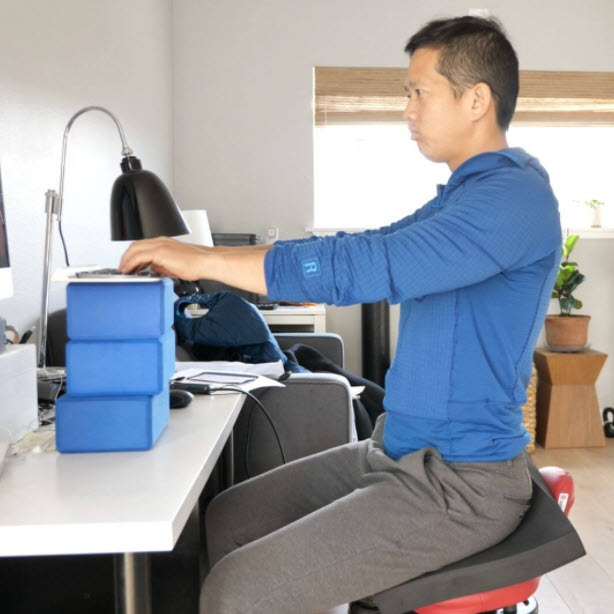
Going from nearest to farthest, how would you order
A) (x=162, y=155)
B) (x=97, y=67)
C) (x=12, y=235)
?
(x=12, y=235) → (x=97, y=67) → (x=162, y=155)

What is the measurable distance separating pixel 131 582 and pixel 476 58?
0.99m

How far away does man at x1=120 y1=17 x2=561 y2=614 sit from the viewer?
1.23 m

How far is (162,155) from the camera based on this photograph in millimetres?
4250

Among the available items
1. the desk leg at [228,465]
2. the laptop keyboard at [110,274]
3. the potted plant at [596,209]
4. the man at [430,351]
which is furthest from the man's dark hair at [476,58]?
the potted plant at [596,209]

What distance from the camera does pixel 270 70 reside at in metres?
4.62

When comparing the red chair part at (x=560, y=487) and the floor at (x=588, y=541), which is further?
the floor at (x=588, y=541)

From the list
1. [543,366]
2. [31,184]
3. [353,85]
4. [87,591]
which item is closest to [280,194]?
[353,85]

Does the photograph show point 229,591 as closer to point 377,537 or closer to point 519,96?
point 377,537

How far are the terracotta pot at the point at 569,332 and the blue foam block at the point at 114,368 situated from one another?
3459 mm

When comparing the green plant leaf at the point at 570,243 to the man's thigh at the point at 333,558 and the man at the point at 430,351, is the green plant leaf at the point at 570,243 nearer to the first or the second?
the man at the point at 430,351

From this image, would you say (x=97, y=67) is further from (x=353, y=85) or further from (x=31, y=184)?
(x=353, y=85)

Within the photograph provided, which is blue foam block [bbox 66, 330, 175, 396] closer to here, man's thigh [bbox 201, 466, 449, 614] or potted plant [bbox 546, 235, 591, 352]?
man's thigh [bbox 201, 466, 449, 614]

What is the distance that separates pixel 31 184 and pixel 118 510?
1596mm

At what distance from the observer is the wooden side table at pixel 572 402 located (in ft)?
14.2
